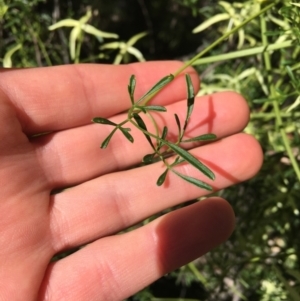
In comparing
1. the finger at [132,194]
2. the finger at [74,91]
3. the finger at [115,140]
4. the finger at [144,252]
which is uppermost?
the finger at [74,91]

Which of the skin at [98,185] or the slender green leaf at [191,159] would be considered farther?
the skin at [98,185]

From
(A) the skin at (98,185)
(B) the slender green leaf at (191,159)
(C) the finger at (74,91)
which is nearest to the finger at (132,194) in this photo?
(A) the skin at (98,185)

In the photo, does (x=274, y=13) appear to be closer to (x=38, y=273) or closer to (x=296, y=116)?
(x=296, y=116)

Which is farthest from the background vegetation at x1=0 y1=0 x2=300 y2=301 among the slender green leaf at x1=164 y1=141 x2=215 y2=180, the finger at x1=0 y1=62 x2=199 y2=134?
the slender green leaf at x1=164 y1=141 x2=215 y2=180

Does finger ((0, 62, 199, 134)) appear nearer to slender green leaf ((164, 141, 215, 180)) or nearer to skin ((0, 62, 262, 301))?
skin ((0, 62, 262, 301))

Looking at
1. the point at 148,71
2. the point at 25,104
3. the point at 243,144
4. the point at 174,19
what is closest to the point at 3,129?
the point at 25,104

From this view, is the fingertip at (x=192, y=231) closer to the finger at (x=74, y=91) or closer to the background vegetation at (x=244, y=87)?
the background vegetation at (x=244, y=87)

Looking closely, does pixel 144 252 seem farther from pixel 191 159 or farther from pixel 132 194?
pixel 191 159
